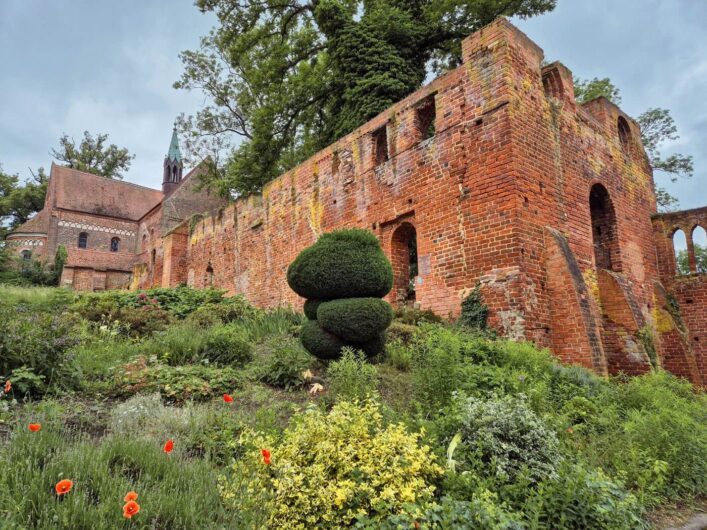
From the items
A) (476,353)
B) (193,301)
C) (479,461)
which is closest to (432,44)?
(193,301)

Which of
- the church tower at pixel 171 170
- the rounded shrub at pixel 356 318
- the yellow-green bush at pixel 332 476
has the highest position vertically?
the church tower at pixel 171 170

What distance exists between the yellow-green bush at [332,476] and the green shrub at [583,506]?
0.68m

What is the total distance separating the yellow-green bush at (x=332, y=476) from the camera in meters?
2.55

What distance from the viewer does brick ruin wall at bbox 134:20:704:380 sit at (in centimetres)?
765

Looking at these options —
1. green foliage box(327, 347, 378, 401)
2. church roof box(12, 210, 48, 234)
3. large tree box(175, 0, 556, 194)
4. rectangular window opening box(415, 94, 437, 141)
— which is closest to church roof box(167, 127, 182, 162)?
church roof box(12, 210, 48, 234)

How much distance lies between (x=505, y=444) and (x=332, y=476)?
132 centimetres

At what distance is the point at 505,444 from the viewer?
3.22 meters

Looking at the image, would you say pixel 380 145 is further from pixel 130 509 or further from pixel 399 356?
pixel 130 509

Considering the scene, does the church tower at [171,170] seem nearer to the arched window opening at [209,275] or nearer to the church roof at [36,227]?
the church roof at [36,227]

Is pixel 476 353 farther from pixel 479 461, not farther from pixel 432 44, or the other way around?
pixel 432 44

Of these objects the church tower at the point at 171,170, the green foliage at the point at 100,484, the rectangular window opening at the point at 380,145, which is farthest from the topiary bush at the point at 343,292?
the church tower at the point at 171,170

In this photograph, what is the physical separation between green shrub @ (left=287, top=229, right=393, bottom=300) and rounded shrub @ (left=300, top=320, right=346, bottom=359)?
2.01ft

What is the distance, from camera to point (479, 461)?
3053mm

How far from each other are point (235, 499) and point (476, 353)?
4258mm
